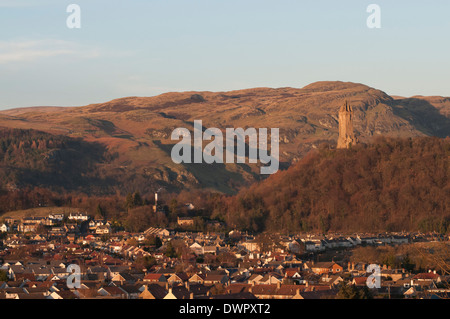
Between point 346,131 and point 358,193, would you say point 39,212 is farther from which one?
point 346,131

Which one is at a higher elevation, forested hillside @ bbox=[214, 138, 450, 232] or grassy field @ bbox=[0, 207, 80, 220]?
forested hillside @ bbox=[214, 138, 450, 232]

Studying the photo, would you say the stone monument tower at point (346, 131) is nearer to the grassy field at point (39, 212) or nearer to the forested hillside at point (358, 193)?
the forested hillside at point (358, 193)

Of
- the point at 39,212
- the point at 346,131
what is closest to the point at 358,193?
the point at 346,131

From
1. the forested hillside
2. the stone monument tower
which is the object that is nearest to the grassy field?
the forested hillside

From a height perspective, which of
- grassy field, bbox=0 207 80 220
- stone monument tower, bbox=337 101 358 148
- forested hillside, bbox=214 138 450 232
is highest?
stone monument tower, bbox=337 101 358 148

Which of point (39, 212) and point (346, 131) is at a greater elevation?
point (346, 131)

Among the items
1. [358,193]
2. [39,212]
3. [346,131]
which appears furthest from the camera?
[346,131]

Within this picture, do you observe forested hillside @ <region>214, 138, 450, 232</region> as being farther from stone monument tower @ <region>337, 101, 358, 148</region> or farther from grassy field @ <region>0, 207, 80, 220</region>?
grassy field @ <region>0, 207, 80, 220</region>
